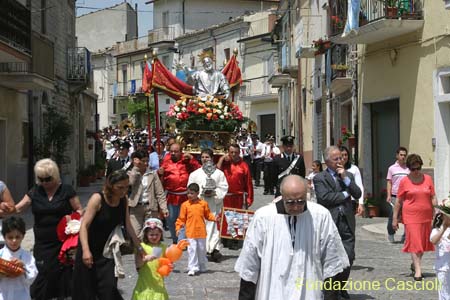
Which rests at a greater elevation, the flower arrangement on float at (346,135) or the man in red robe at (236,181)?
the flower arrangement on float at (346,135)

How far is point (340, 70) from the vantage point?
2264 cm

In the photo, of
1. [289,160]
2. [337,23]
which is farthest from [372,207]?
[289,160]

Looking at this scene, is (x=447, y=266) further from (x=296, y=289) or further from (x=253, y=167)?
(x=253, y=167)

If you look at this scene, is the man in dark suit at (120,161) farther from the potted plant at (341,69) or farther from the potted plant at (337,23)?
the potted plant at (341,69)

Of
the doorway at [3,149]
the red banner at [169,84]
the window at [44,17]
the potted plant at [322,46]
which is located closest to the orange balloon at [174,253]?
the red banner at [169,84]

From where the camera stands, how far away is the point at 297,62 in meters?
35.9

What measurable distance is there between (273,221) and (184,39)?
165 feet

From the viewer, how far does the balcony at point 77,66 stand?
105 feet

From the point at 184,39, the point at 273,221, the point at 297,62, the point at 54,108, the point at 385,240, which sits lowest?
the point at 385,240

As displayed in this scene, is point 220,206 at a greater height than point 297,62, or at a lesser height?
lesser

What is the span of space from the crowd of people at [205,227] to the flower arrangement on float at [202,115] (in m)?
2.56

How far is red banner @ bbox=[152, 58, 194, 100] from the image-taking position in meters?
17.3

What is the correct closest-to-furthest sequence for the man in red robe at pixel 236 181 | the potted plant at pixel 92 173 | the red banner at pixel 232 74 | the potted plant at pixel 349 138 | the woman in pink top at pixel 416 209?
the woman in pink top at pixel 416 209 < the man in red robe at pixel 236 181 < the red banner at pixel 232 74 < the potted plant at pixel 349 138 < the potted plant at pixel 92 173

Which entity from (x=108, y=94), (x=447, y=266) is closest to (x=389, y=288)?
(x=447, y=266)
